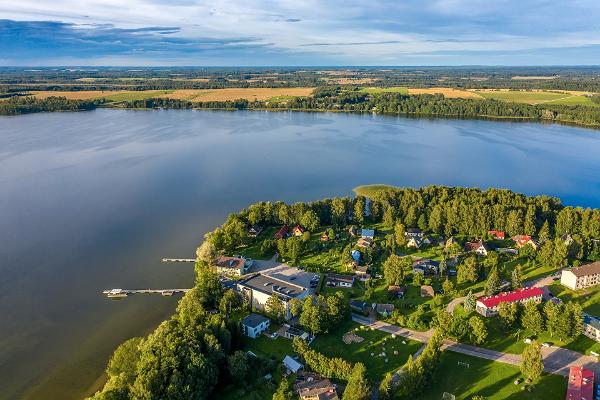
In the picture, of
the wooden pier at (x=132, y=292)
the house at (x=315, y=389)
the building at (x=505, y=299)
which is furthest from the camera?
the wooden pier at (x=132, y=292)

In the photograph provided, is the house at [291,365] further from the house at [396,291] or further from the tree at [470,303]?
the tree at [470,303]

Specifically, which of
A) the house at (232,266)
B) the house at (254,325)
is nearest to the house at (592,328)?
the house at (254,325)

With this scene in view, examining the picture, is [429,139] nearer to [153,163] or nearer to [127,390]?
[153,163]

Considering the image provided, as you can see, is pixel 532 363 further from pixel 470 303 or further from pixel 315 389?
pixel 315 389

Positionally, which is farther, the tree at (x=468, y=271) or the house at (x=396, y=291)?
the tree at (x=468, y=271)

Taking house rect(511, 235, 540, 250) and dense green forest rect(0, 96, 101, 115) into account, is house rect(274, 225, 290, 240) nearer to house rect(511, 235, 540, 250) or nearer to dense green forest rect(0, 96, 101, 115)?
house rect(511, 235, 540, 250)

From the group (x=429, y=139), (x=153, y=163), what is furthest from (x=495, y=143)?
(x=153, y=163)

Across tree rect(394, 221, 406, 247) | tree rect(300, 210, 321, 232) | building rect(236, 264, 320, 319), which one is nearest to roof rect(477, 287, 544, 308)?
tree rect(394, 221, 406, 247)
